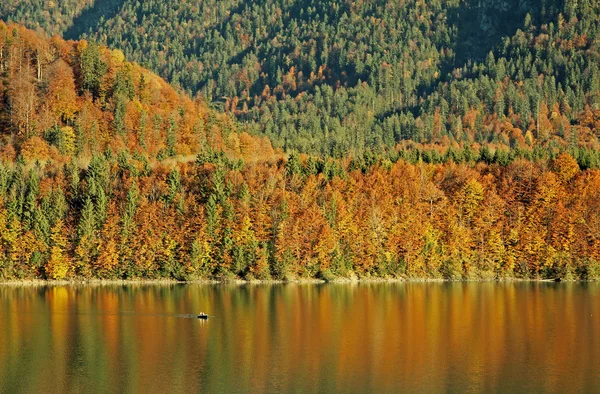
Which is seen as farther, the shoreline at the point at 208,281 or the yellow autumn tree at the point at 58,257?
the shoreline at the point at 208,281

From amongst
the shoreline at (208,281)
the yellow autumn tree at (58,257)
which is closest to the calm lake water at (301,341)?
the yellow autumn tree at (58,257)

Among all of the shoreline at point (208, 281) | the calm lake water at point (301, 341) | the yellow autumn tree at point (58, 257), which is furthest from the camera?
the shoreline at point (208, 281)

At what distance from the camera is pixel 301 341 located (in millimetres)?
85938

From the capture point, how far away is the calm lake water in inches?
2672

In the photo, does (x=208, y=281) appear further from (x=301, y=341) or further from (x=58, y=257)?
(x=301, y=341)

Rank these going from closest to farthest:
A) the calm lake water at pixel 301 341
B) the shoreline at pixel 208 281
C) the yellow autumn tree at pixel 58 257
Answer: the calm lake water at pixel 301 341, the yellow autumn tree at pixel 58 257, the shoreline at pixel 208 281

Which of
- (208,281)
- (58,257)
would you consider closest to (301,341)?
(208,281)

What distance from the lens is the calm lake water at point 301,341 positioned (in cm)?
6788

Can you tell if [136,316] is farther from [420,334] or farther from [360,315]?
[420,334]

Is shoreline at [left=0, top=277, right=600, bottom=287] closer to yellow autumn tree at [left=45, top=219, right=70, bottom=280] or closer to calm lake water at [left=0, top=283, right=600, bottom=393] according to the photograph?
yellow autumn tree at [left=45, top=219, right=70, bottom=280]

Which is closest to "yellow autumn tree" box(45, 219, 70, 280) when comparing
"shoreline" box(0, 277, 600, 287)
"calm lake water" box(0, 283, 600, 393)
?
"shoreline" box(0, 277, 600, 287)

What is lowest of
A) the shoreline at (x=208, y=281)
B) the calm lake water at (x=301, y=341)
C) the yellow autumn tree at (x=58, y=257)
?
the calm lake water at (x=301, y=341)

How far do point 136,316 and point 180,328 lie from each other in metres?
10.7

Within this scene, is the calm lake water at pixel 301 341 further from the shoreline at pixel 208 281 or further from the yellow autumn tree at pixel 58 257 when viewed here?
the shoreline at pixel 208 281
